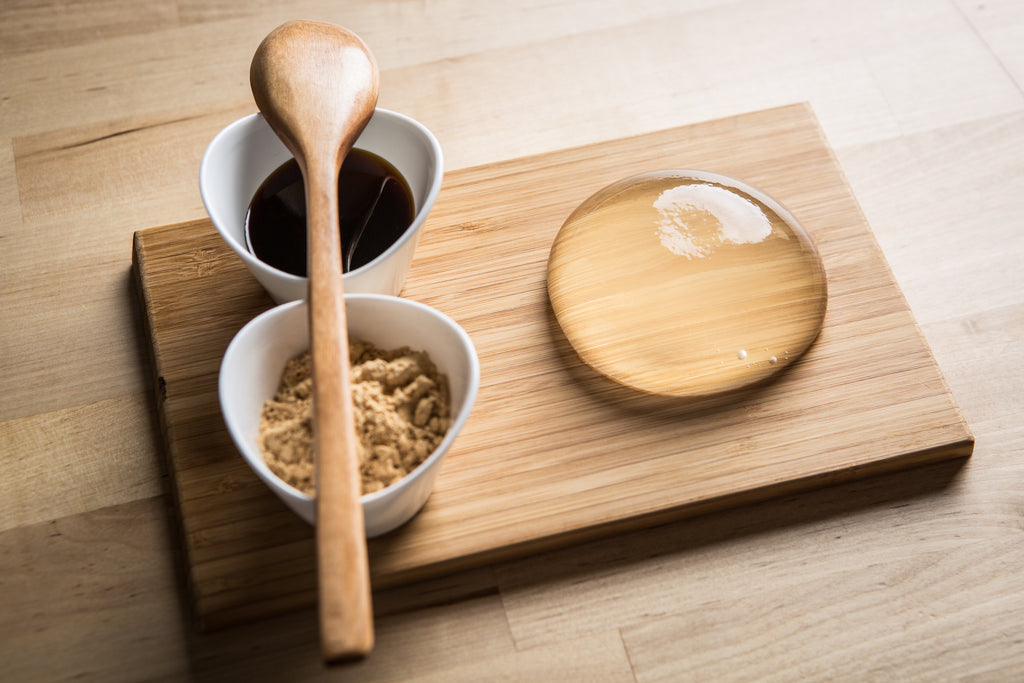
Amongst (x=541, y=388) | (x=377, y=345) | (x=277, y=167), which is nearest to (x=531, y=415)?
(x=541, y=388)

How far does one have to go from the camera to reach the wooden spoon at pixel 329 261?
17.8 inches

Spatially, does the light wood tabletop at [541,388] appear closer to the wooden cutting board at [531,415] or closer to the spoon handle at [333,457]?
the wooden cutting board at [531,415]

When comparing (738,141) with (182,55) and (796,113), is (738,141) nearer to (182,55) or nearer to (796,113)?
(796,113)

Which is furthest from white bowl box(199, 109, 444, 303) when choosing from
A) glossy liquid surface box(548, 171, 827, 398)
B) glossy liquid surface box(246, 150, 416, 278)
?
glossy liquid surface box(548, 171, 827, 398)

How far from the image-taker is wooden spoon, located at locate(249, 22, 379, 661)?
0.45m

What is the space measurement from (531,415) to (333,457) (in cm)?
21

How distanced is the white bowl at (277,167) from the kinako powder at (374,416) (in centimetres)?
6

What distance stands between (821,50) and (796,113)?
0.20 metres

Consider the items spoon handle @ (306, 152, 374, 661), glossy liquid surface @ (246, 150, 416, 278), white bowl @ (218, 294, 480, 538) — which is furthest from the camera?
glossy liquid surface @ (246, 150, 416, 278)

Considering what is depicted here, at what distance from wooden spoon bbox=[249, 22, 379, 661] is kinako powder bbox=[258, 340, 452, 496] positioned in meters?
0.05

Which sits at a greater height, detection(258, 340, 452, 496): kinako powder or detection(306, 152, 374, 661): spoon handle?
detection(306, 152, 374, 661): spoon handle

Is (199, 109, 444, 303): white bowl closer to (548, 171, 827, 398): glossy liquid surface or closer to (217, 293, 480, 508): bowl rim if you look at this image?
(217, 293, 480, 508): bowl rim

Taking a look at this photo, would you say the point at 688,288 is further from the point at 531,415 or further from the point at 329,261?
the point at 329,261

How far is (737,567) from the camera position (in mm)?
656
